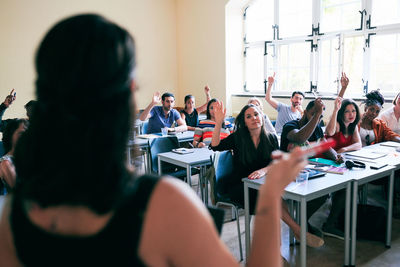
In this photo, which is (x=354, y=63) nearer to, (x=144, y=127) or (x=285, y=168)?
(x=144, y=127)

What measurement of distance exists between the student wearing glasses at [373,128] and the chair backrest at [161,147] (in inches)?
90.7

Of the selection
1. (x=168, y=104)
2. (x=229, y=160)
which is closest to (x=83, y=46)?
(x=229, y=160)

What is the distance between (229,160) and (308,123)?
851 mm

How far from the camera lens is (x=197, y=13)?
8.30m

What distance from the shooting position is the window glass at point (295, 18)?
678 centimetres

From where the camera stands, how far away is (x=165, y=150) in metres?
4.40

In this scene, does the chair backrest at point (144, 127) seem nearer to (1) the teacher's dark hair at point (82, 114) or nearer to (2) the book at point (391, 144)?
(2) the book at point (391, 144)

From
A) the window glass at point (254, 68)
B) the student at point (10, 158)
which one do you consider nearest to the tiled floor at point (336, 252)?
the student at point (10, 158)

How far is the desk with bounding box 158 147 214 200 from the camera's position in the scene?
11.9 ft

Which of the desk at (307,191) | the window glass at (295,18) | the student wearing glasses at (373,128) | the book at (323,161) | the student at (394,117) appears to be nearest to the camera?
the desk at (307,191)

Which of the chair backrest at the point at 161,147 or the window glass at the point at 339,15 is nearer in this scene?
the chair backrest at the point at 161,147

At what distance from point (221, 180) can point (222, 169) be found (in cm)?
10

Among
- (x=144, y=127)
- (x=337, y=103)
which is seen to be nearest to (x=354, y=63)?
(x=337, y=103)

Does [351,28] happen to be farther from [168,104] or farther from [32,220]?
[32,220]
